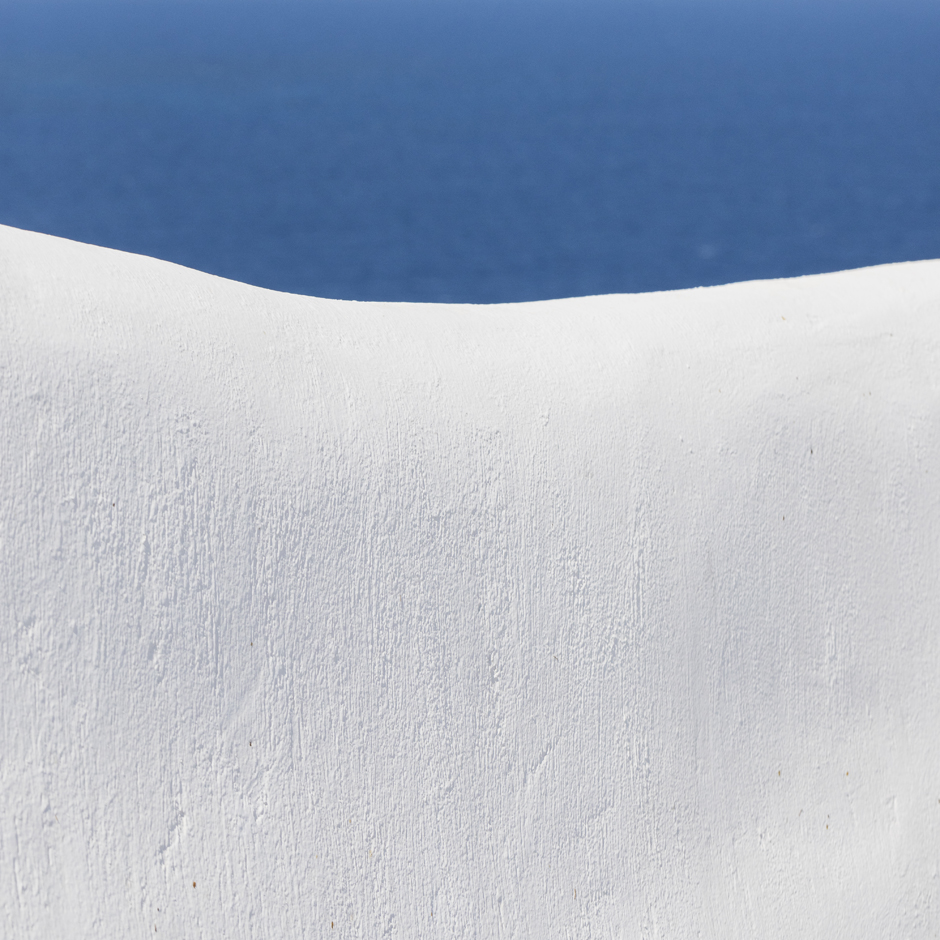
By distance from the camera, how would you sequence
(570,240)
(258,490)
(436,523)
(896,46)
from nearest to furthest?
1. (258,490)
2. (436,523)
3. (570,240)
4. (896,46)

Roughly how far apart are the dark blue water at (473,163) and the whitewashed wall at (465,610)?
30.8 meters

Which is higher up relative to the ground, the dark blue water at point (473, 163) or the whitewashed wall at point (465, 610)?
the dark blue water at point (473, 163)

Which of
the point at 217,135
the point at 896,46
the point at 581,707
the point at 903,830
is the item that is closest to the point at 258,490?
the point at 581,707

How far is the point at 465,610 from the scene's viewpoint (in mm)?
3008

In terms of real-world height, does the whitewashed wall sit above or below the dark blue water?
below

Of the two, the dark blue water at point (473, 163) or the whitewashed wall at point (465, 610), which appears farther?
the dark blue water at point (473, 163)

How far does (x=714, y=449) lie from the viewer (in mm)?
3385

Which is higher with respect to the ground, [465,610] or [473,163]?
[473,163]

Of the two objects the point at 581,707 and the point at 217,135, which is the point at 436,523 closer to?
the point at 581,707

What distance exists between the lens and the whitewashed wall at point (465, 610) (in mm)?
2514

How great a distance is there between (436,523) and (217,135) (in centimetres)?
6558

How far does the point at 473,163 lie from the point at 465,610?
56.7 metres

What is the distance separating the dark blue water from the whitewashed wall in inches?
1212

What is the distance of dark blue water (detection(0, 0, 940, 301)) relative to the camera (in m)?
39.0
